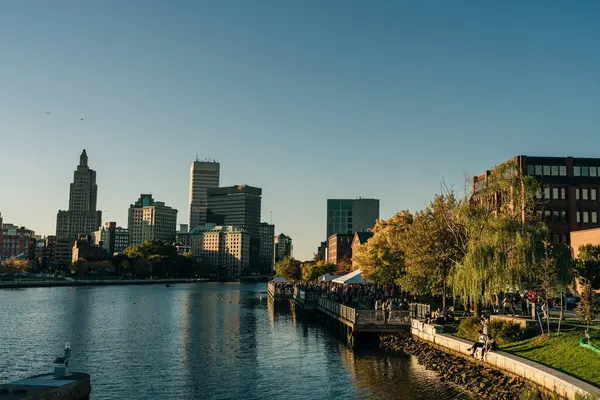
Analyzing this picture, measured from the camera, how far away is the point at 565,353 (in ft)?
102

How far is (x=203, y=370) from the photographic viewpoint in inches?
1518

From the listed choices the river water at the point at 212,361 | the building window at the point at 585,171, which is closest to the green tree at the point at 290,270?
the building window at the point at 585,171

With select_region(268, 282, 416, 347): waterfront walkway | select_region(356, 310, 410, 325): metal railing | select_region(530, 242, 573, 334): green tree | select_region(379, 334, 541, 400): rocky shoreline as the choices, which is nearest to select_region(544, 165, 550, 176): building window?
select_region(268, 282, 416, 347): waterfront walkway

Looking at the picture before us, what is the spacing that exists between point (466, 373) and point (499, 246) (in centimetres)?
1075

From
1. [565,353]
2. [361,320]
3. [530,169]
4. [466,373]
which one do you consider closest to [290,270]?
[530,169]

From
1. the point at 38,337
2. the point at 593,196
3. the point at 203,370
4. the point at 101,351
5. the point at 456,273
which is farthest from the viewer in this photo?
the point at 593,196

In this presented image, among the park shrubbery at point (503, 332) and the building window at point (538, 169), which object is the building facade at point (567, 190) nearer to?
the building window at point (538, 169)

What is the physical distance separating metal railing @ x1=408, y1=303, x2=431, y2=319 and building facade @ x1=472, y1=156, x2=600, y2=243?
1797 inches

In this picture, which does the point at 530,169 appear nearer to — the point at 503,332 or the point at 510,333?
the point at 503,332

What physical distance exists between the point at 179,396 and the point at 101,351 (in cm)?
1841

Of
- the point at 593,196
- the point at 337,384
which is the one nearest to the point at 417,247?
the point at 337,384

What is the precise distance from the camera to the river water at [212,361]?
3250 centimetres

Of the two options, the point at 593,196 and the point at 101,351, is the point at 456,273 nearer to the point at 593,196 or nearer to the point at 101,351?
the point at 101,351

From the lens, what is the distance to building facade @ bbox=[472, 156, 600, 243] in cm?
9138
